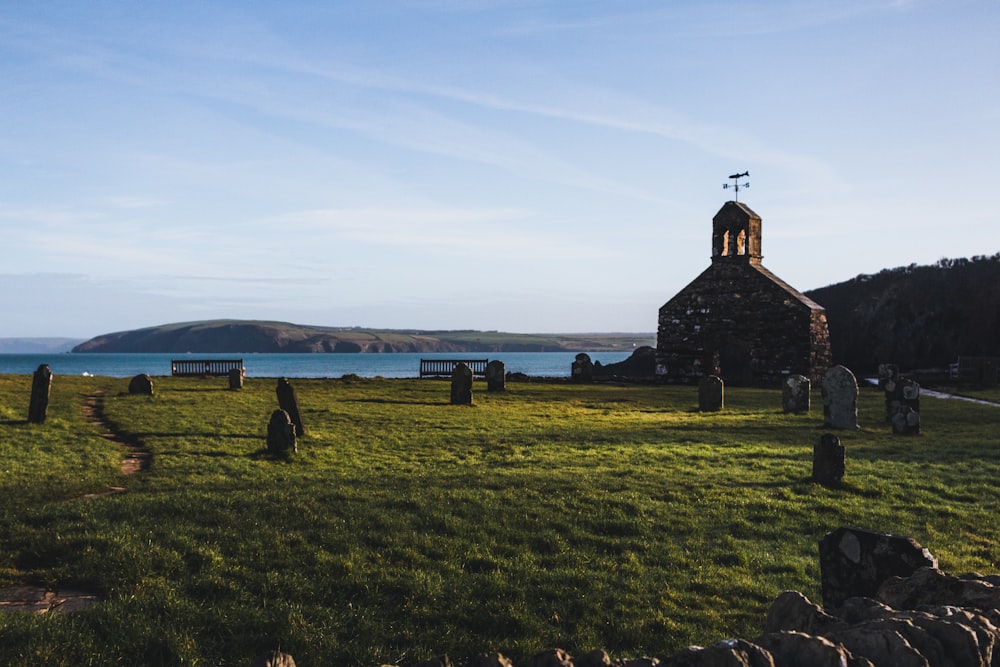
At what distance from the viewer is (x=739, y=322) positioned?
43.6 metres

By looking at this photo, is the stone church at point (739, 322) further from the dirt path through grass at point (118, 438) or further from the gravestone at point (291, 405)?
the dirt path through grass at point (118, 438)

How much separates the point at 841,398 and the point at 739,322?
2349cm

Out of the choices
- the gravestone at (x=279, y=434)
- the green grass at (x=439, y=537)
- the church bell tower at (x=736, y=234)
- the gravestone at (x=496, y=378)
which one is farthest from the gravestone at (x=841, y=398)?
the church bell tower at (x=736, y=234)

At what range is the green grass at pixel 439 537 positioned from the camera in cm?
590

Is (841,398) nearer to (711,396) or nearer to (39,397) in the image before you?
Result: (711,396)

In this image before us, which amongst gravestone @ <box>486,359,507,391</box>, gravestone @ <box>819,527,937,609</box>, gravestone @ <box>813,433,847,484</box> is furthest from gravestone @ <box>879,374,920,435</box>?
gravestone @ <box>486,359,507,391</box>

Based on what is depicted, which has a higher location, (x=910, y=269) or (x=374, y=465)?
(x=910, y=269)

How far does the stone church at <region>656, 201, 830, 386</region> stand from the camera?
138ft

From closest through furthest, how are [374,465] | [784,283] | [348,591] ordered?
[348,591] → [374,465] → [784,283]

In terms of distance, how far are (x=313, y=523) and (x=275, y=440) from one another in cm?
803

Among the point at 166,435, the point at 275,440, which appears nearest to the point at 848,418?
the point at 275,440

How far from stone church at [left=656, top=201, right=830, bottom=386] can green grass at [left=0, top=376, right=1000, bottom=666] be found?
24575mm

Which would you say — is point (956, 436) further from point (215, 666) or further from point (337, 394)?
point (337, 394)

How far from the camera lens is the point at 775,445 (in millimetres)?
17609
